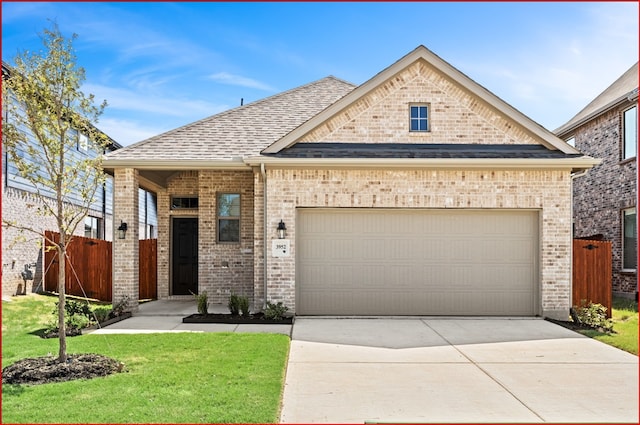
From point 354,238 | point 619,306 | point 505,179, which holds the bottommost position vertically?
point 619,306

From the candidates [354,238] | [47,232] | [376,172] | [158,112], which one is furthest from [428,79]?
[47,232]

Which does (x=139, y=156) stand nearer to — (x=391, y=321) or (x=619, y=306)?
(x=391, y=321)

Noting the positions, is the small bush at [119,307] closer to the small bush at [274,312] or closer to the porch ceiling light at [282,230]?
the small bush at [274,312]

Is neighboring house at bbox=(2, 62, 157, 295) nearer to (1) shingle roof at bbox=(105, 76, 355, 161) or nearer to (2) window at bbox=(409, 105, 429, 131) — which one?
(1) shingle roof at bbox=(105, 76, 355, 161)

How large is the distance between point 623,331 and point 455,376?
5389mm

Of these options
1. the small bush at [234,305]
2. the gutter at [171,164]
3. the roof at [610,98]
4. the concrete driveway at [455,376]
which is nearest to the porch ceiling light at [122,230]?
the gutter at [171,164]

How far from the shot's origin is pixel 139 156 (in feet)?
39.6

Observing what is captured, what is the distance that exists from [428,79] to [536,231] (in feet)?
13.1

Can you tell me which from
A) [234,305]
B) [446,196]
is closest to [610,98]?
[446,196]

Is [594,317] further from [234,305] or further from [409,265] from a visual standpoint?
[234,305]

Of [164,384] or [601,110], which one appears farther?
[601,110]

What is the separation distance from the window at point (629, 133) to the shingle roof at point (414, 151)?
5.53 m

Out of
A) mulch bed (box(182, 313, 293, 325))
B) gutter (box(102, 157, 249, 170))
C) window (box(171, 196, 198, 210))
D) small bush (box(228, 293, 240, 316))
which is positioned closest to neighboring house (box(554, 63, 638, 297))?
mulch bed (box(182, 313, 293, 325))

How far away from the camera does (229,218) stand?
1377cm
